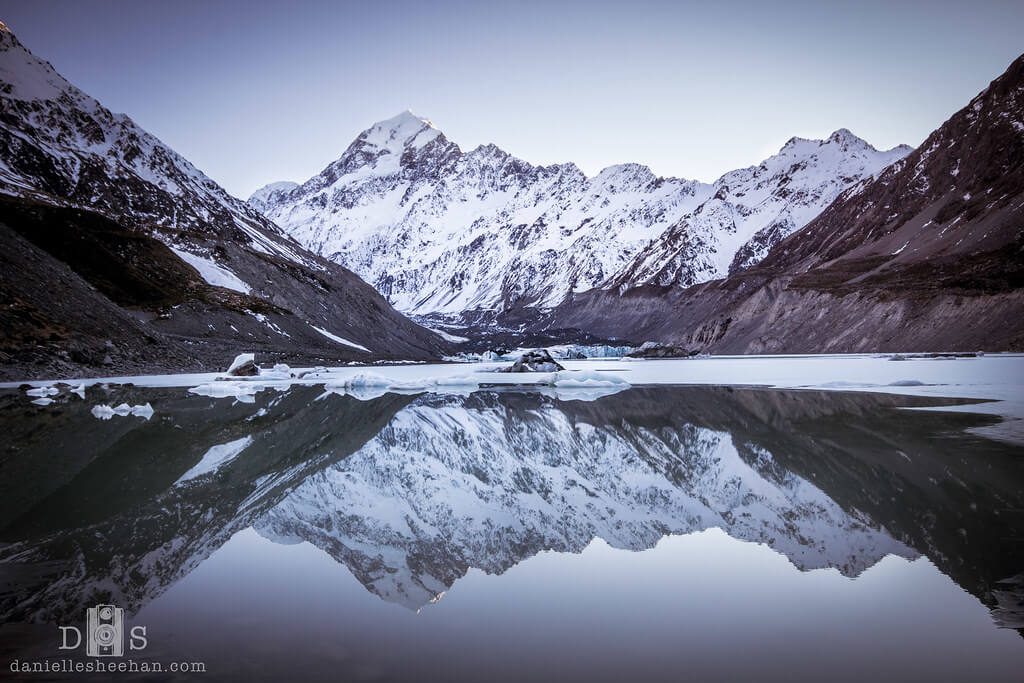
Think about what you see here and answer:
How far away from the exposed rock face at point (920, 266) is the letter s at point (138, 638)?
80546 millimetres

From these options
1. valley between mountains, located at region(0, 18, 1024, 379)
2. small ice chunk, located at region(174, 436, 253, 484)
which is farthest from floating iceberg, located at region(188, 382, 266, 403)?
small ice chunk, located at region(174, 436, 253, 484)

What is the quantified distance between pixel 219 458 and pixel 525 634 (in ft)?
37.9

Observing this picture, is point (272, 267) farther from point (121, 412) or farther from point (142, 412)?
point (142, 412)

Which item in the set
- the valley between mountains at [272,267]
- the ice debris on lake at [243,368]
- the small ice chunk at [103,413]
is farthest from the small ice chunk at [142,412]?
the ice debris on lake at [243,368]

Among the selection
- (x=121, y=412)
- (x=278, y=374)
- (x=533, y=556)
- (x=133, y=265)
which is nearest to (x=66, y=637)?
(x=533, y=556)

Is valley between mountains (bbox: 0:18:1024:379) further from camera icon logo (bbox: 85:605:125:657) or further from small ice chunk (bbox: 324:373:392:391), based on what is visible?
camera icon logo (bbox: 85:605:125:657)

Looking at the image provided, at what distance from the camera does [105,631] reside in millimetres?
5625

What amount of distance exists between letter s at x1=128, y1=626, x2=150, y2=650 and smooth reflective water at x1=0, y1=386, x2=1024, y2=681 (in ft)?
0.17

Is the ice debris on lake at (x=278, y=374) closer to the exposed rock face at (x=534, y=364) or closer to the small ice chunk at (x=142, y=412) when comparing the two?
the exposed rock face at (x=534, y=364)

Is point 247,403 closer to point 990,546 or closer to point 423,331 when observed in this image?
point 990,546

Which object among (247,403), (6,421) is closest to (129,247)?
(247,403)

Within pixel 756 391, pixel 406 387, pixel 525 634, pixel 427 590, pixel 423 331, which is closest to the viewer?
pixel 525 634

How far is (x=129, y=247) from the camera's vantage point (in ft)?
291

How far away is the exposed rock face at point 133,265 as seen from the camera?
4734 cm
